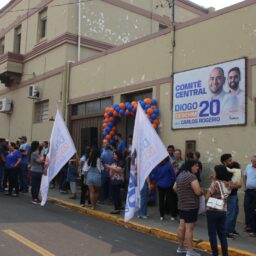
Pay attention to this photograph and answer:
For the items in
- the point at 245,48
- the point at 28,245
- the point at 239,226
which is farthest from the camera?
the point at 245,48

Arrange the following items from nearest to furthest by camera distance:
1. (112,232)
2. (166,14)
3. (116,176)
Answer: (112,232) < (116,176) < (166,14)

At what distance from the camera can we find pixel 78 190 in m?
15.4

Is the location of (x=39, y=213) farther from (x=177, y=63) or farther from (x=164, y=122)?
(x=177, y=63)

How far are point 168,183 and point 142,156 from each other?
2154 millimetres

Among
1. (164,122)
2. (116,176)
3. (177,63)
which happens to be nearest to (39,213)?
(116,176)

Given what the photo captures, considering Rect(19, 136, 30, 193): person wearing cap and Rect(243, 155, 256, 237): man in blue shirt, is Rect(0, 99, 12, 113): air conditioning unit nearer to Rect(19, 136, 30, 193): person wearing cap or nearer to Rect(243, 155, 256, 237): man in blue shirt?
Rect(19, 136, 30, 193): person wearing cap

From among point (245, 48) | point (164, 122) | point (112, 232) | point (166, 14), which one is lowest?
point (112, 232)

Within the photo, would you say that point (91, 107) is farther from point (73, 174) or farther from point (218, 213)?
point (218, 213)

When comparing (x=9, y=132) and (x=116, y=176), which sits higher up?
(x=9, y=132)

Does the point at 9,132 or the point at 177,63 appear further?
the point at 9,132

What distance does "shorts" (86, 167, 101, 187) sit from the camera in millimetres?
11461

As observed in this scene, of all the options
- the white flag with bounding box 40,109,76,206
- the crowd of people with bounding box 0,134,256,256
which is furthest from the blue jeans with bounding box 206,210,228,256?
the white flag with bounding box 40,109,76,206

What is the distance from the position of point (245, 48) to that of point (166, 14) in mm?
11857

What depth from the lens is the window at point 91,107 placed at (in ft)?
50.7
